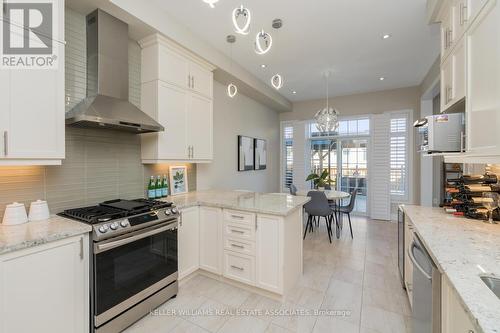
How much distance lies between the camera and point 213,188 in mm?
3902

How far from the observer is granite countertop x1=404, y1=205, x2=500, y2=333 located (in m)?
0.83

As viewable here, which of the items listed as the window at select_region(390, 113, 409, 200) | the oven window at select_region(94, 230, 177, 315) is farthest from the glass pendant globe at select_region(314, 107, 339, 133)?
the oven window at select_region(94, 230, 177, 315)

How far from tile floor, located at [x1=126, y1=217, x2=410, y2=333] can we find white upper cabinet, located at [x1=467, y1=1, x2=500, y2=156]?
5.20ft

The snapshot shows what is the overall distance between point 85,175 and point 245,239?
169 cm

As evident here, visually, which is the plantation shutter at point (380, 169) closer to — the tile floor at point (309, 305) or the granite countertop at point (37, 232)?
the tile floor at point (309, 305)

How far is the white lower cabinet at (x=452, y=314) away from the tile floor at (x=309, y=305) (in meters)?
0.95

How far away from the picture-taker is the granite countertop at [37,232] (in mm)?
1362

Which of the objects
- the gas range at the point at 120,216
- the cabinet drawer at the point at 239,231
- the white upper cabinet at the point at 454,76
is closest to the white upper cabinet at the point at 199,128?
the gas range at the point at 120,216

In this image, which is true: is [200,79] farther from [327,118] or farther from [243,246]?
[327,118]

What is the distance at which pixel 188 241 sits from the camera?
8.48 feet

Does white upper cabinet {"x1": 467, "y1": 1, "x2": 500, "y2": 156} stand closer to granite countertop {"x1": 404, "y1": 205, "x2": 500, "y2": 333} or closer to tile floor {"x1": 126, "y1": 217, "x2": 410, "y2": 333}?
granite countertop {"x1": 404, "y1": 205, "x2": 500, "y2": 333}

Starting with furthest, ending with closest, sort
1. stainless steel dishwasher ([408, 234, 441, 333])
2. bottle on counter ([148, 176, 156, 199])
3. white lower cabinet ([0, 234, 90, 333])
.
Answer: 1. bottle on counter ([148, 176, 156, 199])
2. white lower cabinet ([0, 234, 90, 333])
3. stainless steel dishwasher ([408, 234, 441, 333])

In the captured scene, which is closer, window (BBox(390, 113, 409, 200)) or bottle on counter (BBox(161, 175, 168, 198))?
bottle on counter (BBox(161, 175, 168, 198))

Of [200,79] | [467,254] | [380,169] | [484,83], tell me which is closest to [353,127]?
[380,169]
